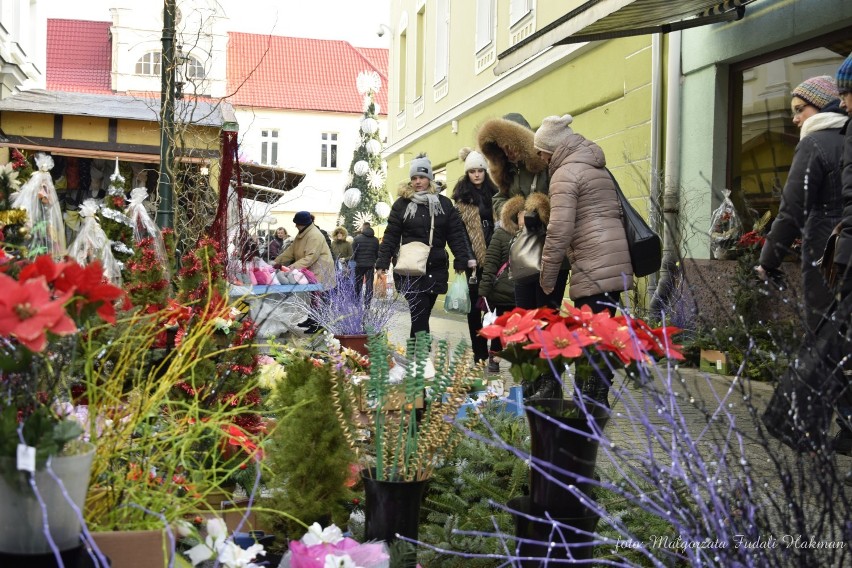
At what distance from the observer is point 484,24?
1761 centimetres

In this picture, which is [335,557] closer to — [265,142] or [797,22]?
[797,22]

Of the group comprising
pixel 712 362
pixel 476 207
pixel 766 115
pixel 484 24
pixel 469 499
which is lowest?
pixel 469 499

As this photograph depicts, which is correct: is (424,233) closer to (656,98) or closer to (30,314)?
(656,98)

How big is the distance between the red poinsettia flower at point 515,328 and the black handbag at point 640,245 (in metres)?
2.98

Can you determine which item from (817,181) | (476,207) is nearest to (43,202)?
(476,207)

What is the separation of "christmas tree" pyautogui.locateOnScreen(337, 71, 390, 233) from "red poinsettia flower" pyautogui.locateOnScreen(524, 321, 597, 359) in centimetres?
2414

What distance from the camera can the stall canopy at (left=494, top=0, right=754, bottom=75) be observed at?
8242 millimetres

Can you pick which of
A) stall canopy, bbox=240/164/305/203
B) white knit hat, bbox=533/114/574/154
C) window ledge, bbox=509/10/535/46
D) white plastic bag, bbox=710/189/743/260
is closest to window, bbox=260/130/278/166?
stall canopy, bbox=240/164/305/203

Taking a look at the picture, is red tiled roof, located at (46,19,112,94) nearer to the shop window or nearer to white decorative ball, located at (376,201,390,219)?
white decorative ball, located at (376,201,390,219)

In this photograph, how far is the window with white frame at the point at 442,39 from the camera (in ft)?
67.4

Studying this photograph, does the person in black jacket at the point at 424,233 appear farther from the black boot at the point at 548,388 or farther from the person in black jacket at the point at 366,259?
the person in black jacket at the point at 366,259

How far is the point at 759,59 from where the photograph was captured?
9.20 meters

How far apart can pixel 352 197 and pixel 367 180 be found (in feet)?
3.76

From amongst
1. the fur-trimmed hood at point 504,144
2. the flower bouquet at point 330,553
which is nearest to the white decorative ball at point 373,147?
the fur-trimmed hood at point 504,144
